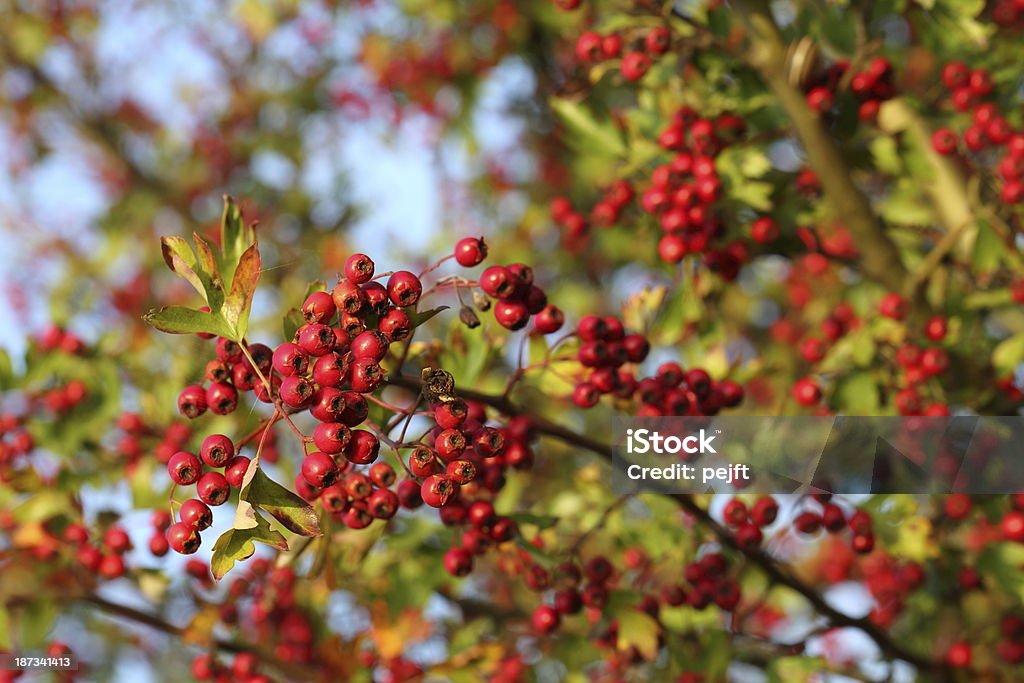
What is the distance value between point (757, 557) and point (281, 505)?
1.48 metres

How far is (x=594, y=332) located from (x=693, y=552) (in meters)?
0.93

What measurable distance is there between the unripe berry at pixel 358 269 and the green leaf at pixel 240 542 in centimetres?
45

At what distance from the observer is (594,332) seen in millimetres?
2354

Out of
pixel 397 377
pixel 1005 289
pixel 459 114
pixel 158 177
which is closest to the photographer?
pixel 397 377

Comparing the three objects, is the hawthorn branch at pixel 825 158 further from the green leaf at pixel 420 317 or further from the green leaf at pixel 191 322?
the green leaf at pixel 191 322

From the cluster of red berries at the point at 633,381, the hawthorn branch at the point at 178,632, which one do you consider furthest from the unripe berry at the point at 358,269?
the hawthorn branch at the point at 178,632

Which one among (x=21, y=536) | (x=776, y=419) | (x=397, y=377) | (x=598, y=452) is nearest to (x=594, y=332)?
(x=598, y=452)

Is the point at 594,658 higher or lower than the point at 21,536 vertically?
lower

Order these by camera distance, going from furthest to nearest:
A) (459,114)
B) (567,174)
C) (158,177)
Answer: (158,177) < (567,174) < (459,114)

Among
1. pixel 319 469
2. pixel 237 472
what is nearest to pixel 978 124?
pixel 319 469

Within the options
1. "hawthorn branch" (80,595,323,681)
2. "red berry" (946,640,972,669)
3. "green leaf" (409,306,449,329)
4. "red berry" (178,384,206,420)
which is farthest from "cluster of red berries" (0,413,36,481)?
"red berry" (946,640,972,669)

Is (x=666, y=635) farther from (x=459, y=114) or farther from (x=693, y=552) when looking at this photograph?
(x=459, y=114)

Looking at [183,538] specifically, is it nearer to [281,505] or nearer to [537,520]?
[281,505]

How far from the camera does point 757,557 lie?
2.67 metres
